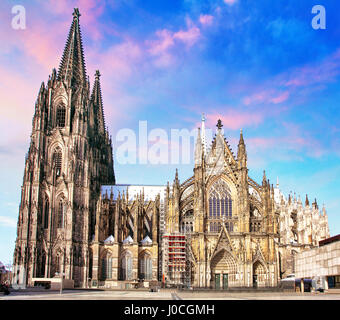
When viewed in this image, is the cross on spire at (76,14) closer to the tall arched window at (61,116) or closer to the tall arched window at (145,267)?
the tall arched window at (61,116)

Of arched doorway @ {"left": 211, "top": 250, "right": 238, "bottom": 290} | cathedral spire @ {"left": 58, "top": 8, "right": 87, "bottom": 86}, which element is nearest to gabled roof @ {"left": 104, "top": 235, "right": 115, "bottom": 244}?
arched doorway @ {"left": 211, "top": 250, "right": 238, "bottom": 290}

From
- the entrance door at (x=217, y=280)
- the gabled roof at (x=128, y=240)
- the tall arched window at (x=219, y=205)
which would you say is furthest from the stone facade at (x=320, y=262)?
the gabled roof at (x=128, y=240)

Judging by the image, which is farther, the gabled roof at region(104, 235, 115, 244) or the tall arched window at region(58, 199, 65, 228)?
the gabled roof at region(104, 235, 115, 244)

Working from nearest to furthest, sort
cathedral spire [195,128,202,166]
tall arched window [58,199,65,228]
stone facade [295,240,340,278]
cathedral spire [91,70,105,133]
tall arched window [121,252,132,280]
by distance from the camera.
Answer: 1. stone facade [295,240,340,278]
2. tall arched window [58,199,65,228]
3. tall arched window [121,252,132,280]
4. cathedral spire [195,128,202,166]
5. cathedral spire [91,70,105,133]

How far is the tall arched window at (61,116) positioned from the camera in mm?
63656

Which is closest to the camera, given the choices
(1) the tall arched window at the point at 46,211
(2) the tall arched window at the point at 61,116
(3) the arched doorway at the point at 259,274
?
(3) the arched doorway at the point at 259,274

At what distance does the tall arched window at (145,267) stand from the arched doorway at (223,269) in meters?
9.72

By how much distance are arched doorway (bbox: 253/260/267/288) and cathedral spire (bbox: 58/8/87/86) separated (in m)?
39.3

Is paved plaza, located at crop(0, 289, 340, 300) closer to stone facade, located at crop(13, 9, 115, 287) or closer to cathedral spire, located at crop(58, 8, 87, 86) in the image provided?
stone facade, located at crop(13, 9, 115, 287)

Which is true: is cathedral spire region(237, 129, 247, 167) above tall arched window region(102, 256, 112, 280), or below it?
above

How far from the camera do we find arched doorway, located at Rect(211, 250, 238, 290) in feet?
178

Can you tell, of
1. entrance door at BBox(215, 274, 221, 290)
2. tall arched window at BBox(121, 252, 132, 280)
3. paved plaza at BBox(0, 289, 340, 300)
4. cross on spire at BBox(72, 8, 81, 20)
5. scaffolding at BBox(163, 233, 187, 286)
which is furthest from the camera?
cross on spire at BBox(72, 8, 81, 20)

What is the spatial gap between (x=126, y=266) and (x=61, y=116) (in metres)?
24.9

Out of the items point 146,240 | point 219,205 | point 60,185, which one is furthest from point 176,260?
point 60,185
